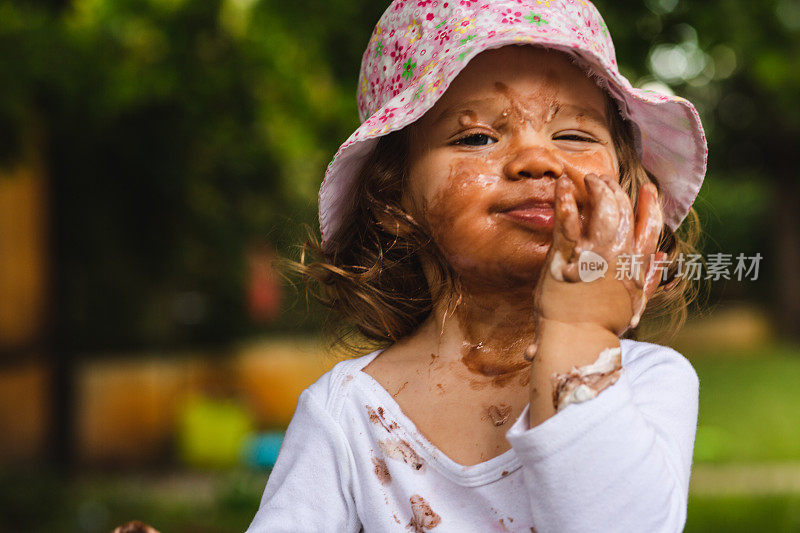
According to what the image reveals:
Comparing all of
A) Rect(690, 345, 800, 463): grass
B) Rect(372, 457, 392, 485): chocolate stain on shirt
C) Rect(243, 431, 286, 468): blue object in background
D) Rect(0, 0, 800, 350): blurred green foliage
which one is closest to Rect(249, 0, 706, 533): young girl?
Rect(372, 457, 392, 485): chocolate stain on shirt

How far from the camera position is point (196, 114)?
3.99m

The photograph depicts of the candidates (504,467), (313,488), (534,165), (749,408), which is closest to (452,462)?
(504,467)

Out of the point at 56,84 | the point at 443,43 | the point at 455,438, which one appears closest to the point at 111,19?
the point at 56,84

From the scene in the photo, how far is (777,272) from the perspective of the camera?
16516 mm

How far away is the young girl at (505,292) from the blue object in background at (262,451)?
4.52 metres

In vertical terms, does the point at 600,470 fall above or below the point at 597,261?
below

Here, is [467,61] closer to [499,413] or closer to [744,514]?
[499,413]

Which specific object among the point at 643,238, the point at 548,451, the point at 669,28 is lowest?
the point at 548,451

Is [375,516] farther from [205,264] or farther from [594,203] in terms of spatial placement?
[205,264]

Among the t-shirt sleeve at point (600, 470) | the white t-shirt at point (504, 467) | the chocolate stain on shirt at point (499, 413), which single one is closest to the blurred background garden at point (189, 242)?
the white t-shirt at point (504, 467)

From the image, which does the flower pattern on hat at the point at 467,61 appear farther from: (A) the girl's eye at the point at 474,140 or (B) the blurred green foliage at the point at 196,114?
(B) the blurred green foliage at the point at 196,114

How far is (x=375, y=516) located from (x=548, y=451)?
467mm

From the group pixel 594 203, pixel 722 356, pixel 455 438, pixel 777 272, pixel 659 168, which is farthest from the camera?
pixel 777 272

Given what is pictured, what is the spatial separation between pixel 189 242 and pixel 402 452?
6375mm
